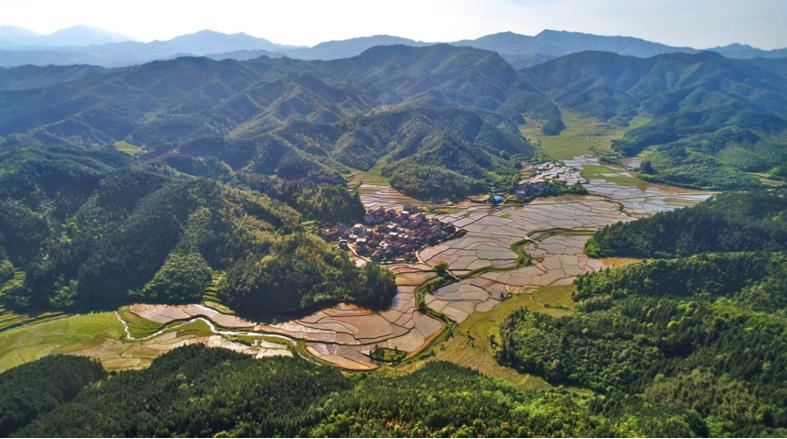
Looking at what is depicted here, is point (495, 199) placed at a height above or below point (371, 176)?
below

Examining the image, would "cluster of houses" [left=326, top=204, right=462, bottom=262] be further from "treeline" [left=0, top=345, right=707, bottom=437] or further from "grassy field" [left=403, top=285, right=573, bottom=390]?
"treeline" [left=0, top=345, right=707, bottom=437]

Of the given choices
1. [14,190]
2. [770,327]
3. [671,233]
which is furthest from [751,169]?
[14,190]

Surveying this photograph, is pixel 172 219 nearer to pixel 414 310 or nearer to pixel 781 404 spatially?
pixel 414 310

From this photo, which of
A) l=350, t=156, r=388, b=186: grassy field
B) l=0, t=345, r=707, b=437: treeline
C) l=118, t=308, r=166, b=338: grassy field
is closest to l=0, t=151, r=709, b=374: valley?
l=118, t=308, r=166, b=338: grassy field

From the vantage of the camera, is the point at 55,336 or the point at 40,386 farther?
the point at 55,336

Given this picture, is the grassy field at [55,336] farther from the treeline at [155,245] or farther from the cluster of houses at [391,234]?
the cluster of houses at [391,234]

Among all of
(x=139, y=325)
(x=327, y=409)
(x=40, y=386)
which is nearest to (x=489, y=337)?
(x=327, y=409)

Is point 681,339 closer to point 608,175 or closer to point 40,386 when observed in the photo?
point 40,386
